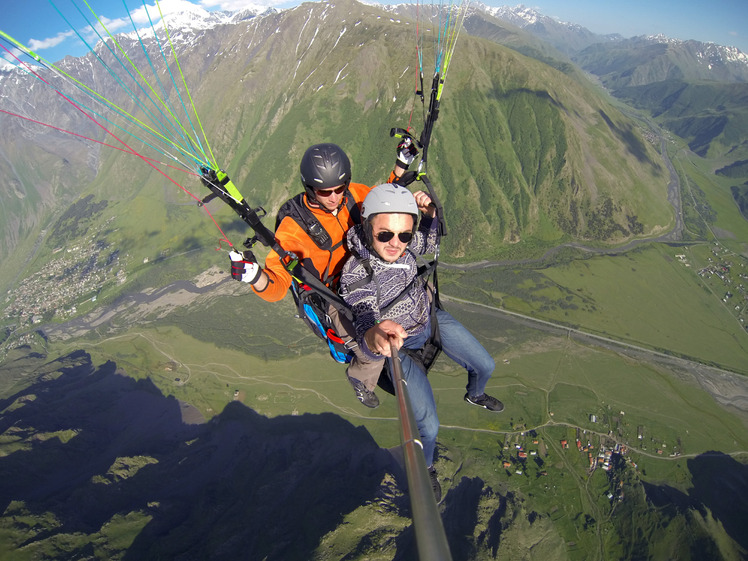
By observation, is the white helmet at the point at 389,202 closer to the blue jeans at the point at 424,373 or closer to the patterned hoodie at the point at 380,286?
the patterned hoodie at the point at 380,286

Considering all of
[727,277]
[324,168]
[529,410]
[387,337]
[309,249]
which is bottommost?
[529,410]

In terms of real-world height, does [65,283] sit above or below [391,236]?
above

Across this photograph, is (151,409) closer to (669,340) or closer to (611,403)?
(611,403)

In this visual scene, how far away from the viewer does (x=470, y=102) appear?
5133 inches

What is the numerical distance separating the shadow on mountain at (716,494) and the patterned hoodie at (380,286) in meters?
64.2

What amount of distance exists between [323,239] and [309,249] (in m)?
0.48

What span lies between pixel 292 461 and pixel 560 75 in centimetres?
16550

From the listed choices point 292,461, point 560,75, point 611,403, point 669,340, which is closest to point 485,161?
point 560,75

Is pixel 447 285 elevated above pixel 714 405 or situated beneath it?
elevated above

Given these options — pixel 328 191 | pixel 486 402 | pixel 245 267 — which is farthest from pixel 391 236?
pixel 486 402

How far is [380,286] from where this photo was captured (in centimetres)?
677

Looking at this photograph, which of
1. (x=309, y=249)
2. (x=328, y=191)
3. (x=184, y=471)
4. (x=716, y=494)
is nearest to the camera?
(x=328, y=191)

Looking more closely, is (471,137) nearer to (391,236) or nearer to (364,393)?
(391,236)

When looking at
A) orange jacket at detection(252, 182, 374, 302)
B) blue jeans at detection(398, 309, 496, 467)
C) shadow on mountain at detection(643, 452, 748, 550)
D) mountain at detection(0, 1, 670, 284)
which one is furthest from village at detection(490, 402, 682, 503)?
mountain at detection(0, 1, 670, 284)
